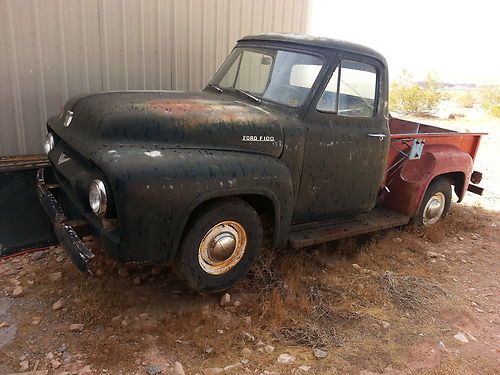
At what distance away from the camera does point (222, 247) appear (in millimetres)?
3578

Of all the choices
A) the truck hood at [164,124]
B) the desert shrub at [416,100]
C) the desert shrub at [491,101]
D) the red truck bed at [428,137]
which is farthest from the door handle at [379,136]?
the desert shrub at [491,101]

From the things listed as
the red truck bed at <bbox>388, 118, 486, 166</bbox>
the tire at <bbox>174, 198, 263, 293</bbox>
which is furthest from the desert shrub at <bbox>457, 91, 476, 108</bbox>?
the tire at <bbox>174, 198, 263, 293</bbox>

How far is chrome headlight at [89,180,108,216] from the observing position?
3039 mm

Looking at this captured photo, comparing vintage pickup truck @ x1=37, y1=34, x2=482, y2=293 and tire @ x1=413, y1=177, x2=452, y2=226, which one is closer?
vintage pickup truck @ x1=37, y1=34, x2=482, y2=293

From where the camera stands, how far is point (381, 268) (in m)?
4.70

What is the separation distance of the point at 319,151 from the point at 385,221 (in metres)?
1.46

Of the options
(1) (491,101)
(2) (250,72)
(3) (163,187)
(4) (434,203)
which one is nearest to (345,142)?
(2) (250,72)

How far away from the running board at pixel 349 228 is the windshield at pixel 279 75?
120 centimetres

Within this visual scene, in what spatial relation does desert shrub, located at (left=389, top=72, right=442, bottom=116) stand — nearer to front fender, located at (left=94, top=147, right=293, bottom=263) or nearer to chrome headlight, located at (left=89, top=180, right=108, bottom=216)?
front fender, located at (left=94, top=147, right=293, bottom=263)

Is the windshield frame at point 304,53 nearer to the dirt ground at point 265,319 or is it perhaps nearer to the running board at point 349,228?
the running board at point 349,228

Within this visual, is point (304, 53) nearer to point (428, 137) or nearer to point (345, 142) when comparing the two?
point (345, 142)

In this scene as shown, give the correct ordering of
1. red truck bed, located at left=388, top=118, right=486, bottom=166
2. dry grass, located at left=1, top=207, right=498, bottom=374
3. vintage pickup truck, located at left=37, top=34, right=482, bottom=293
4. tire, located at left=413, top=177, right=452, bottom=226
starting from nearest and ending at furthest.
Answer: vintage pickup truck, located at left=37, top=34, right=482, bottom=293
dry grass, located at left=1, top=207, right=498, bottom=374
red truck bed, located at left=388, top=118, right=486, bottom=166
tire, located at left=413, top=177, right=452, bottom=226

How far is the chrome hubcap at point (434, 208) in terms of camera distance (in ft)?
18.8

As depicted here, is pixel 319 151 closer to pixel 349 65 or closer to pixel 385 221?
pixel 349 65
